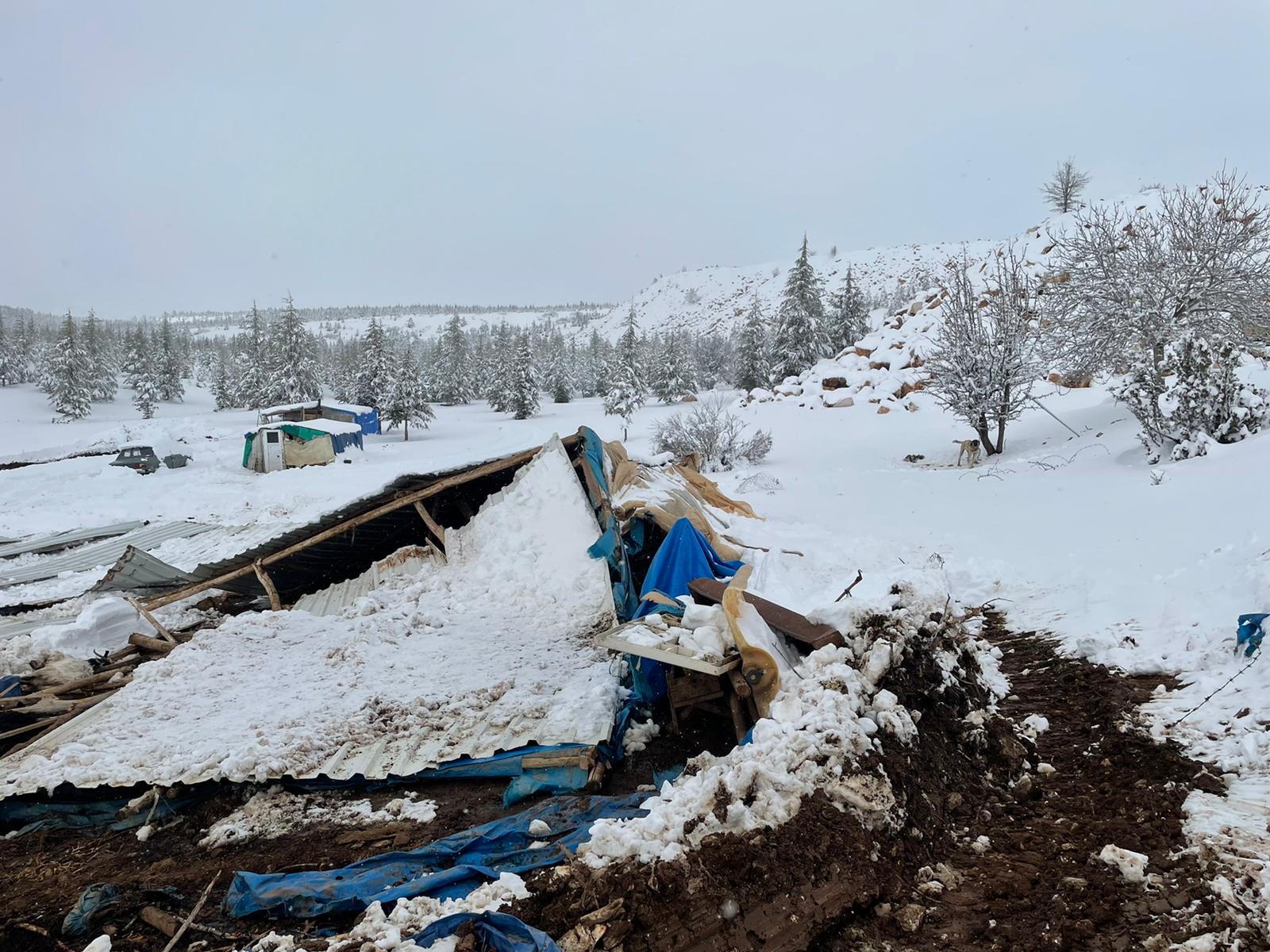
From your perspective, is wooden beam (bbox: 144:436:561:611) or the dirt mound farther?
wooden beam (bbox: 144:436:561:611)

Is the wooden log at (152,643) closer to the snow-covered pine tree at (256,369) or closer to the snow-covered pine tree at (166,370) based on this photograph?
the snow-covered pine tree at (256,369)

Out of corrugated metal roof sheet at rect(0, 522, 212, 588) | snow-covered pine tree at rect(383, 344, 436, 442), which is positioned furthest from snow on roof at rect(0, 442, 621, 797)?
snow-covered pine tree at rect(383, 344, 436, 442)

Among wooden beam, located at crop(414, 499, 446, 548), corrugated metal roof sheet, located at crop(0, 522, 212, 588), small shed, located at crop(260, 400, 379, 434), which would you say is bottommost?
corrugated metal roof sheet, located at crop(0, 522, 212, 588)

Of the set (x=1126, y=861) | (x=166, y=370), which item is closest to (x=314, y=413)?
(x=166, y=370)

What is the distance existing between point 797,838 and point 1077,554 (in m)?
6.74

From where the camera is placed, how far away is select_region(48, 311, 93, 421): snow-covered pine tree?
178 feet

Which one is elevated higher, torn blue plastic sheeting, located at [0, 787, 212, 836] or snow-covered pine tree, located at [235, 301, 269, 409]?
snow-covered pine tree, located at [235, 301, 269, 409]

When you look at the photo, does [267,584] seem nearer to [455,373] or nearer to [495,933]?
[495,933]

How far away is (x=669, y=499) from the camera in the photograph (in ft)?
28.6

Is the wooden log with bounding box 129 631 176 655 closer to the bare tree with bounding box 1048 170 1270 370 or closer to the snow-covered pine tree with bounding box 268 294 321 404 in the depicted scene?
the bare tree with bounding box 1048 170 1270 370

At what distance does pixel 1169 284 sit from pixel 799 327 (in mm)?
28083

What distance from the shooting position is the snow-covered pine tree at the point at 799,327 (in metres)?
42.0

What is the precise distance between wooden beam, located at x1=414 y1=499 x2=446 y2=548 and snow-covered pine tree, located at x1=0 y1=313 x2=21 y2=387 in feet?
290

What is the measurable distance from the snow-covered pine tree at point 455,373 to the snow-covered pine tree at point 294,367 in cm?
1830
